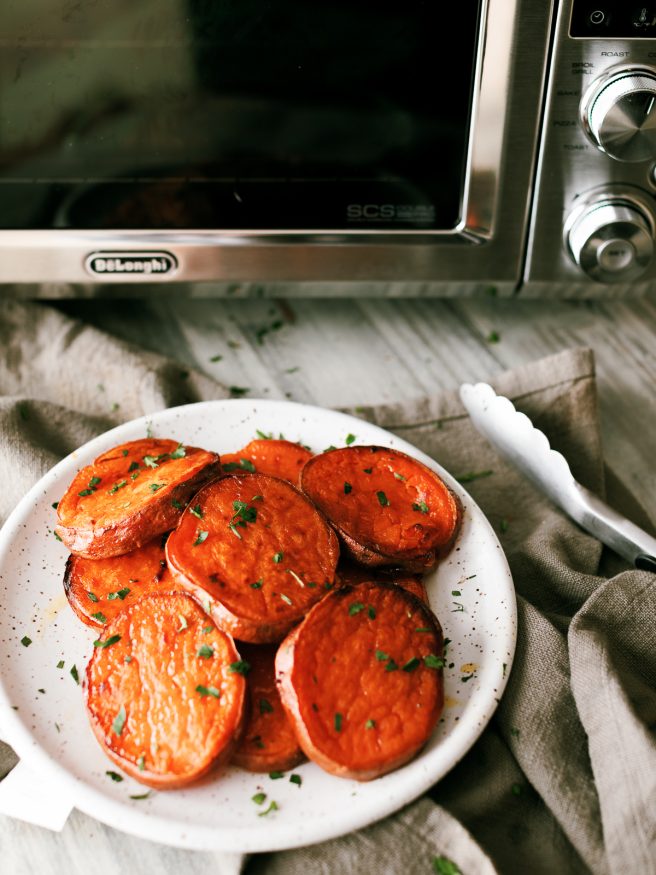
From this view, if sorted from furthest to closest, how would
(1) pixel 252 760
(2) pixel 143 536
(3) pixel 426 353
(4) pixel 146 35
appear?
1. (3) pixel 426 353
2. (4) pixel 146 35
3. (2) pixel 143 536
4. (1) pixel 252 760

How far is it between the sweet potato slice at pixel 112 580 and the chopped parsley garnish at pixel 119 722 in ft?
0.34

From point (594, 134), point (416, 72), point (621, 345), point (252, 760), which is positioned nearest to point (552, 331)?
point (621, 345)

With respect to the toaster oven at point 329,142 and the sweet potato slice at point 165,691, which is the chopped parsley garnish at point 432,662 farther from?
the toaster oven at point 329,142

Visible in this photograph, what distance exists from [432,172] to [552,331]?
363 millimetres

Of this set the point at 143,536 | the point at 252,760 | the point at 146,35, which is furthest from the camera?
the point at 146,35

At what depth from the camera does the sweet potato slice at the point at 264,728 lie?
742 millimetres

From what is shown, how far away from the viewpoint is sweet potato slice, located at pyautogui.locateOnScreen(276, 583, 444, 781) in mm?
720

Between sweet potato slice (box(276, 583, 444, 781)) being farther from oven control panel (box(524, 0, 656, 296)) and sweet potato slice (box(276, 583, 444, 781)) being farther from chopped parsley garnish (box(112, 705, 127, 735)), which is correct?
oven control panel (box(524, 0, 656, 296))

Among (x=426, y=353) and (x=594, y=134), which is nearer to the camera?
(x=594, y=134)

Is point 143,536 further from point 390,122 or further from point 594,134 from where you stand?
point 594,134

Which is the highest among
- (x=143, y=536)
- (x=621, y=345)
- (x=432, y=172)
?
(x=432, y=172)

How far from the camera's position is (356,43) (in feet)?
3.26

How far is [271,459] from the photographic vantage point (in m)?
0.98

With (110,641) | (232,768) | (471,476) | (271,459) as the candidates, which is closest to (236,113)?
(271,459)
